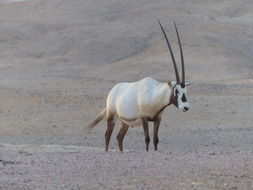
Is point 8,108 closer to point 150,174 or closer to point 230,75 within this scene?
point 230,75

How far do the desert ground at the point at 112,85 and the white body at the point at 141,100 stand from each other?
0.92 meters

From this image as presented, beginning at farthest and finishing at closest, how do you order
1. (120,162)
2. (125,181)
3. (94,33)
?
(94,33)
(120,162)
(125,181)

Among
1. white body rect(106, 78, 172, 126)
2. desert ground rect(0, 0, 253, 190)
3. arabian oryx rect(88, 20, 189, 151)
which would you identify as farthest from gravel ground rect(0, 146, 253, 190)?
white body rect(106, 78, 172, 126)

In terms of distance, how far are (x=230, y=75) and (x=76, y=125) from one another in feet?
41.2

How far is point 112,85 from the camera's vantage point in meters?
28.6

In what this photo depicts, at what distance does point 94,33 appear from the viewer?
135 feet

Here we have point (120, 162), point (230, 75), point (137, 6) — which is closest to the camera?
point (120, 162)

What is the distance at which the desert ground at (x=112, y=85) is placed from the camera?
973 centimetres

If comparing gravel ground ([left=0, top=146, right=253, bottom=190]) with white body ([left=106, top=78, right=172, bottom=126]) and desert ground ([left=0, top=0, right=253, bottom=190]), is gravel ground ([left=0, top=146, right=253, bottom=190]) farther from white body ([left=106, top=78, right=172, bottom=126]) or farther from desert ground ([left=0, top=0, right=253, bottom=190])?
white body ([left=106, top=78, right=172, bottom=126])

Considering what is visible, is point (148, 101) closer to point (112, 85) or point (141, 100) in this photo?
point (141, 100)

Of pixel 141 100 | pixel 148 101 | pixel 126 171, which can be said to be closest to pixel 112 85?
pixel 141 100

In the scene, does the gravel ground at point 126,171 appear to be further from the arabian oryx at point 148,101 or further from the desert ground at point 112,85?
the arabian oryx at point 148,101

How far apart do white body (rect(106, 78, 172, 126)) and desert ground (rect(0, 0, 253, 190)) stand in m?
0.92

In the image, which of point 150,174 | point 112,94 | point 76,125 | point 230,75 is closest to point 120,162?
point 150,174
